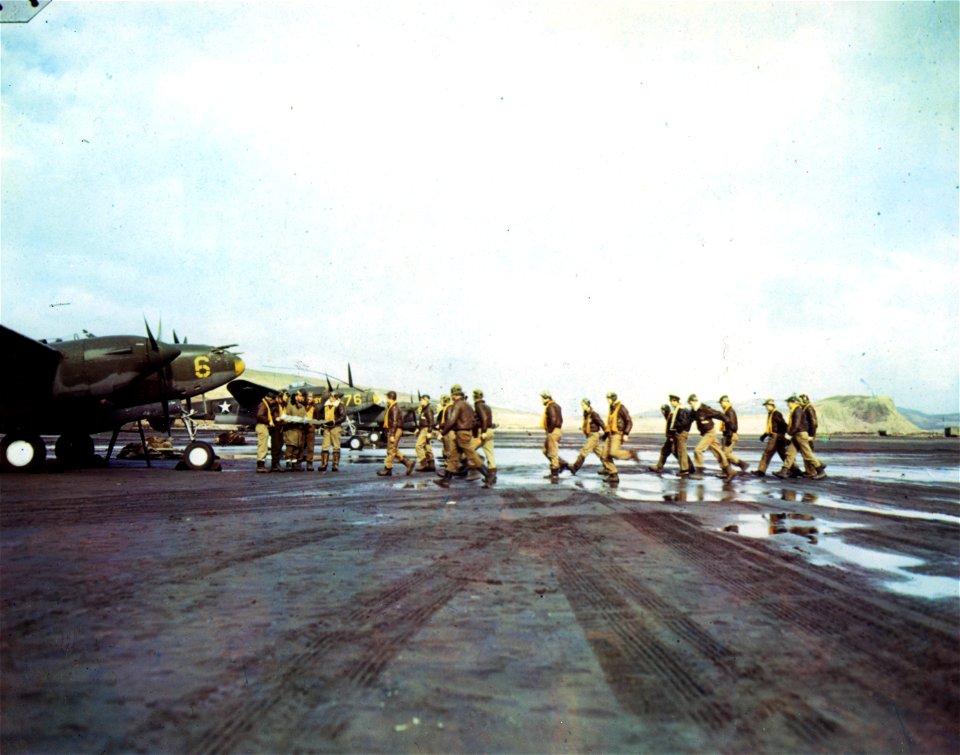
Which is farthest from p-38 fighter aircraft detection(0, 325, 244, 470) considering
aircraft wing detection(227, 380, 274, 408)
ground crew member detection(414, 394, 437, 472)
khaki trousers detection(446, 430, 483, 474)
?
aircraft wing detection(227, 380, 274, 408)

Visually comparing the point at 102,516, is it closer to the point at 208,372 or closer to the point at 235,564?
the point at 235,564

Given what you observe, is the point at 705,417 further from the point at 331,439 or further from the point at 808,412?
the point at 331,439

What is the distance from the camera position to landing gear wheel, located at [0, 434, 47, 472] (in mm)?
15570

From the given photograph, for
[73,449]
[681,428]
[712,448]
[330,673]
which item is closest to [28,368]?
[73,449]

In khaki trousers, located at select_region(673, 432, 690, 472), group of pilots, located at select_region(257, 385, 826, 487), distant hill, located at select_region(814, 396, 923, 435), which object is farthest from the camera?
distant hill, located at select_region(814, 396, 923, 435)

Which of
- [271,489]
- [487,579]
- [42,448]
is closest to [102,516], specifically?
[271,489]

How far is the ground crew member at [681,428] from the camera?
15500mm

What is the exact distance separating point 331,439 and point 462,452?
5.24m

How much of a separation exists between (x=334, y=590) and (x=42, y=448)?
15.3 m

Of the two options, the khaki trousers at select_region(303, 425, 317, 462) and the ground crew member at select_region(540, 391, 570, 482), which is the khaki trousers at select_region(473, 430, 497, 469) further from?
the khaki trousers at select_region(303, 425, 317, 462)

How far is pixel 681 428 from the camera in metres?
15.5

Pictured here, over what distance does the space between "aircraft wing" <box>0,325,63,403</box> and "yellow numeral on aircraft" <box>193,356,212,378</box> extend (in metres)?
3.08

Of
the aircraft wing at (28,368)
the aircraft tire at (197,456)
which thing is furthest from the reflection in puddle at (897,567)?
the aircraft wing at (28,368)

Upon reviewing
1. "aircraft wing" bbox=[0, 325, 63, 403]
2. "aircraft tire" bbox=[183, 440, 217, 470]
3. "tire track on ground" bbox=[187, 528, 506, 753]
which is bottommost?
"tire track on ground" bbox=[187, 528, 506, 753]
